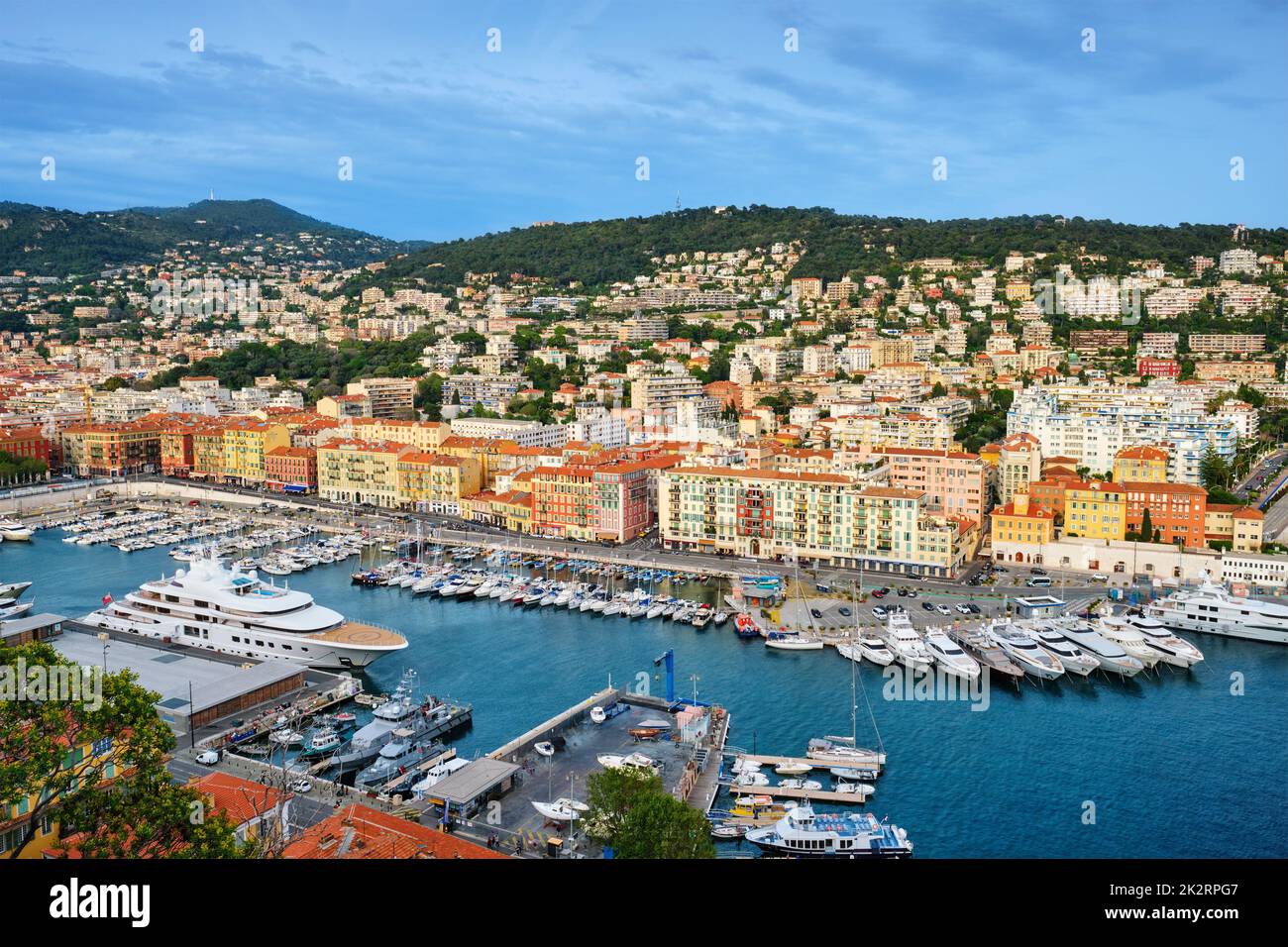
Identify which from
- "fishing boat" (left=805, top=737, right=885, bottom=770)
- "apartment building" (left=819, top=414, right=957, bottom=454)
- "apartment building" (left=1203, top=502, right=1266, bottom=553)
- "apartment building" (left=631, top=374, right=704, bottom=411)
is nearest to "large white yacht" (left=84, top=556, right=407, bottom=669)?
A: "fishing boat" (left=805, top=737, right=885, bottom=770)

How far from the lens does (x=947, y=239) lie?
186 feet

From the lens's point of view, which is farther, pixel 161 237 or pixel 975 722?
pixel 161 237

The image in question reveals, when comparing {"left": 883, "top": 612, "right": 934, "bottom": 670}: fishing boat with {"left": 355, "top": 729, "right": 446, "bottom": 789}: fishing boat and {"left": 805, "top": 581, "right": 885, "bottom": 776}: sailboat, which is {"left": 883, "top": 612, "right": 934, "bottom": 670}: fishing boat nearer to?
{"left": 805, "top": 581, "right": 885, "bottom": 776}: sailboat

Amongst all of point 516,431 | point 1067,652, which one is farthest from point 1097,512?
point 516,431

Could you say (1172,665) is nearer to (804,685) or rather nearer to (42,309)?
(804,685)

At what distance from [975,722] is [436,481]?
15006 millimetres

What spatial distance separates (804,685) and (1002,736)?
2.46 m

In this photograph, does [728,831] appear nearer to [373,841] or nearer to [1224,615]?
[373,841]

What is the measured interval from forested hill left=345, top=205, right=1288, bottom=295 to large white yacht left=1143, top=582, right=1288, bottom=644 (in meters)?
37.8

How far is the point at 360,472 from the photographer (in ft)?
82.9

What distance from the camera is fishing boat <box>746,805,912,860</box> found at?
334 inches

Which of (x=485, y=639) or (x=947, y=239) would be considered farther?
(x=947, y=239)
